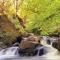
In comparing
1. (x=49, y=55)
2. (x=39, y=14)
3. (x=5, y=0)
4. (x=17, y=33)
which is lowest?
(x=49, y=55)

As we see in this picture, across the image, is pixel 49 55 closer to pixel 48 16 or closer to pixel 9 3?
pixel 9 3

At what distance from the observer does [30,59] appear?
1639cm

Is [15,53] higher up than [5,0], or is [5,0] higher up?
[5,0]

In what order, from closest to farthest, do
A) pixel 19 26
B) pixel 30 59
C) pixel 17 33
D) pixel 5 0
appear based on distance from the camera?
pixel 30 59 → pixel 5 0 → pixel 19 26 → pixel 17 33

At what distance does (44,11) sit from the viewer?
10.8 m

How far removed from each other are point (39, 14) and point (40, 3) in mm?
453

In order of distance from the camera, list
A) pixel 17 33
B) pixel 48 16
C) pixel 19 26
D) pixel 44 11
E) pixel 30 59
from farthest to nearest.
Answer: pixel 17 33, pixel 19 26, pixel 30 59, pixel 44 11, pixel 48 16

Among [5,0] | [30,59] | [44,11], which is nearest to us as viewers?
[44,11]

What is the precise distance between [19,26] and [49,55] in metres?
3.14

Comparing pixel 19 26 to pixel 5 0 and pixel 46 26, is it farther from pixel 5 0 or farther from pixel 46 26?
pixel 46 26

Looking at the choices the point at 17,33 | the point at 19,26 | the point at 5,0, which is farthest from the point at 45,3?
the point at 17,33

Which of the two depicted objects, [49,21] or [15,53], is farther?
[15,53]

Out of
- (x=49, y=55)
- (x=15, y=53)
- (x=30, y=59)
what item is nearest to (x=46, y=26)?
(x=30, y=59)

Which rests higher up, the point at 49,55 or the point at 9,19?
the point at 9,19
